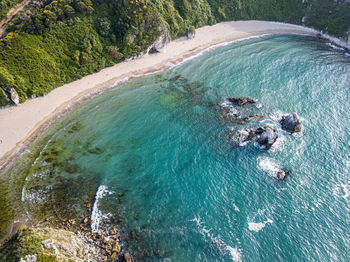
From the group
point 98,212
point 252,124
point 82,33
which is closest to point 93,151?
point 98,212

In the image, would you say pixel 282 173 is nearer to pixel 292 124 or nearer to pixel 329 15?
pixel 292 124

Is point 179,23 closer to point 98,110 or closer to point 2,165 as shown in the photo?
point 98,110

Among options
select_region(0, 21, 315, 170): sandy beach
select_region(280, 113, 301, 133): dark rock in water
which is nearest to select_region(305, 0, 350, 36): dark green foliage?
select_region(0, 21, 315, 170): sandy beach

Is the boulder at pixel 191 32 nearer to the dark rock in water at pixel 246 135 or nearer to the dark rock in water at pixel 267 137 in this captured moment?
the dark rock in water at pixel 246 135

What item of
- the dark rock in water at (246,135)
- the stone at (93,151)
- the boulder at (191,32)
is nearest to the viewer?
the stone at (93,151)

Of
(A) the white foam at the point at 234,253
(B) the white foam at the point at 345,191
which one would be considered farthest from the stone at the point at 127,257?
(B) the white foam at the point at 345,191

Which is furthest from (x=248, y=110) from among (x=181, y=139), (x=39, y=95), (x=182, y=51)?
(x=39, y=95)
